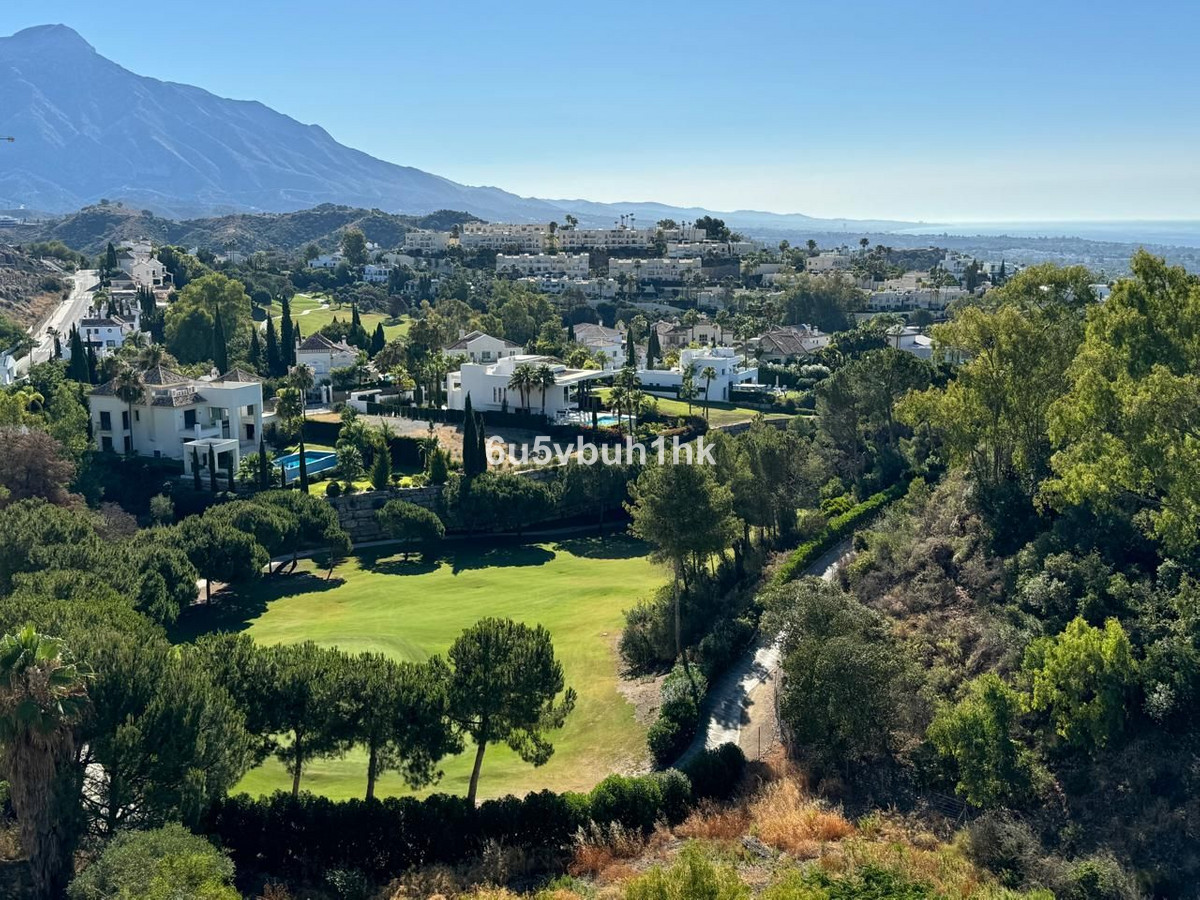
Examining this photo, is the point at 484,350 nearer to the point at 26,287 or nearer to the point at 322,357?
the point at 322,357

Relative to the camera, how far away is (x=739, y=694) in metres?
32.5

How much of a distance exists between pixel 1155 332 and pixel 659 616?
19.6m

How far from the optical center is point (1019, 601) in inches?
1177

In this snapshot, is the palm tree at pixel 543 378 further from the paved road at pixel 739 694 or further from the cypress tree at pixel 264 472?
the paved road at pixel 739 694

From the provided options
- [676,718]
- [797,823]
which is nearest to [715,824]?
[797,823]

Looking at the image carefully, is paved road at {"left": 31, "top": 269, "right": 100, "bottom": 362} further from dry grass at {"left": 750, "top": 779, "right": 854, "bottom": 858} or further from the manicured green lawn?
dry grass at {"left": 750, "top": 779, "right": 854, "bottom": 858}

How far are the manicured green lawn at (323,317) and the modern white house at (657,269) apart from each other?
4111 centimetres

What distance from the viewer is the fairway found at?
2933 cm

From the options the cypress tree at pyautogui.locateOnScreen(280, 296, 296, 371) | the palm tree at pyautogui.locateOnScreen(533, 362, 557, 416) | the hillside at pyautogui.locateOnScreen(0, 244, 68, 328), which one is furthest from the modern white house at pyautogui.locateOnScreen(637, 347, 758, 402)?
the hillside at pyautogui.locateOnScreen(0, 244, 68, 328)

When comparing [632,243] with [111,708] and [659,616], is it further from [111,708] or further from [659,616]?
[111,708]

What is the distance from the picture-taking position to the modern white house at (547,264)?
15975 cm

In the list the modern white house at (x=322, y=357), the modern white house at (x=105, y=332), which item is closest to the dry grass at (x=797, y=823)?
the modern white house at (x=322, y=357)

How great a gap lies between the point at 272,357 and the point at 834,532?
58.0 m

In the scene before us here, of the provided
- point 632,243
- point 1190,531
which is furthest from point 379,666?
point 632,243
